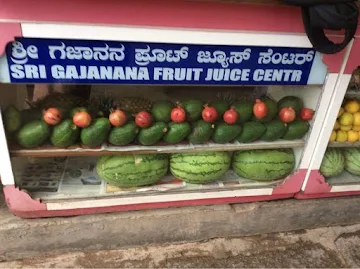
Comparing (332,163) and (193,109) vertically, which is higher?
(193,109)

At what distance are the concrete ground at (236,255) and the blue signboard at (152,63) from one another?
1036 mm

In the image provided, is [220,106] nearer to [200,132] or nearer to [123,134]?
[200,132]

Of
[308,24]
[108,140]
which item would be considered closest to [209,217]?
[108,140]

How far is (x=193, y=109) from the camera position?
1.80 metres

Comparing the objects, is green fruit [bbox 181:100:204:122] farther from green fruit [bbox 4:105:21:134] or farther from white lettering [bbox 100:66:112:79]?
green fruit [bbox 4:105:21:134]

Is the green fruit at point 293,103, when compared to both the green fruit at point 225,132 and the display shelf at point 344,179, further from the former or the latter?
the display shelf at point 344,179

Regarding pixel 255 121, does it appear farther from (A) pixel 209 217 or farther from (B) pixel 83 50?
(B) pixel 83 50

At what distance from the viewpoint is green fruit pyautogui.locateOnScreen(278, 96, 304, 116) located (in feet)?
6.36

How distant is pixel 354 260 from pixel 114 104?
173 centimetres

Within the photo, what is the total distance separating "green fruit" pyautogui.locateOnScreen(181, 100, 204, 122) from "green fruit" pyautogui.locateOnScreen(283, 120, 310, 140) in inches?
20.4

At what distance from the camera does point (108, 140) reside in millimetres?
1764

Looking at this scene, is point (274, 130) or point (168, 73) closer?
point (168, 73)

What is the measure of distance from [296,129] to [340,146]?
1.15 feet

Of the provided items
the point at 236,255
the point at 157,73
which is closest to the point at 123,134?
the point at 157,73
